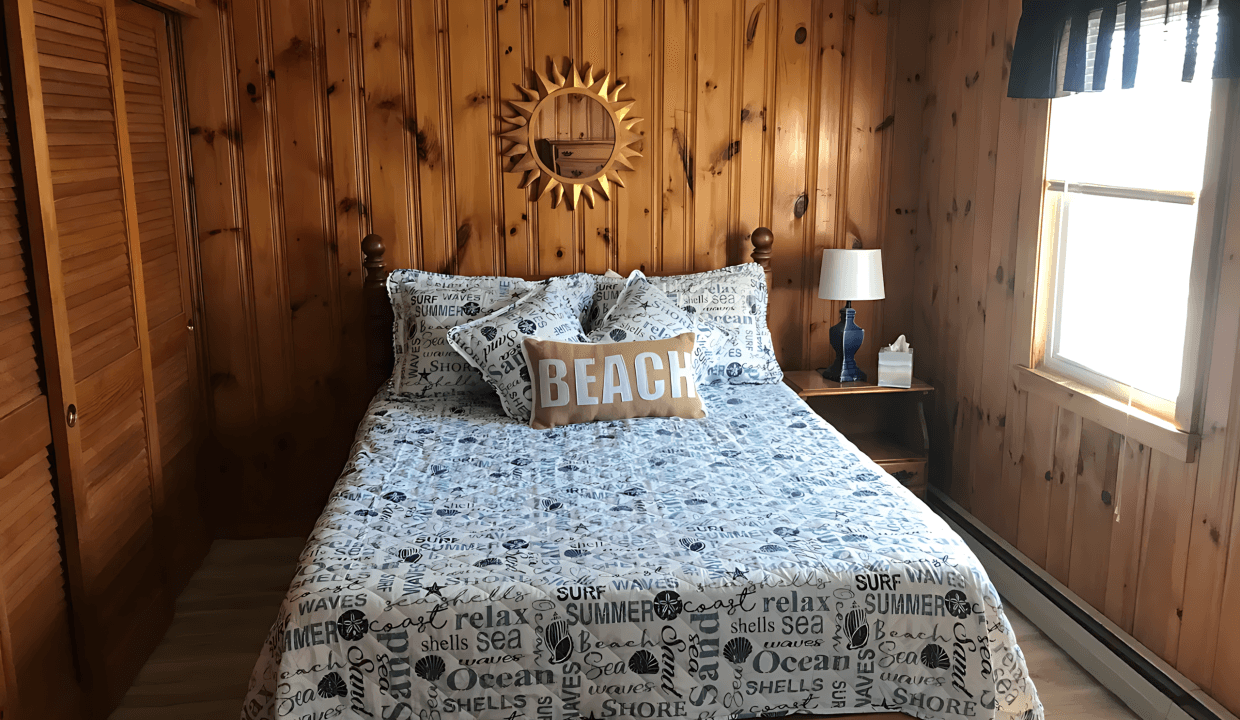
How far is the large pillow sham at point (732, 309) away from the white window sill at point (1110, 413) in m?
0.84

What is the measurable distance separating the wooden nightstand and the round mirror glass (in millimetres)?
1091

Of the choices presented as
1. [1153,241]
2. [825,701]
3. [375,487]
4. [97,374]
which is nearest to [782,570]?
[825,701]

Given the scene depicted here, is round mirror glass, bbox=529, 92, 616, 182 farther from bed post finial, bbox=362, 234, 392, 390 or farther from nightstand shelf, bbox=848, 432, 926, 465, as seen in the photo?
nightstand shelf, bbox=848, 432, 926, 465

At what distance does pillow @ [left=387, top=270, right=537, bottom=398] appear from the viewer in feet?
10.3

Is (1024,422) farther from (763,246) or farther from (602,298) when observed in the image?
(602,298)

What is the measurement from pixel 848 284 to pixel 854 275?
38 millimetres

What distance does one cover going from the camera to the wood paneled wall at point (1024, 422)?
2.26m

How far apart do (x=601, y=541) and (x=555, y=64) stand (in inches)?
78.9

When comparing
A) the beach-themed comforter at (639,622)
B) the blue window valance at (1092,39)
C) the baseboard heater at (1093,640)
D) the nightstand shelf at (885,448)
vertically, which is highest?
the blue window valance at (1092,39)

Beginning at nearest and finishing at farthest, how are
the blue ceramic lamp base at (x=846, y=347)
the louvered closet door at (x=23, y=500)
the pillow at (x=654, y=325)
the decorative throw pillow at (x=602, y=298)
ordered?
1. the louvered closet door at (x=23, y=500)
2. the pillow at (x=654, y=325)
3. the decorative throw pillow at (x=602, y=298)
4. the blue ceramic lamp base at (x=846, y=347)

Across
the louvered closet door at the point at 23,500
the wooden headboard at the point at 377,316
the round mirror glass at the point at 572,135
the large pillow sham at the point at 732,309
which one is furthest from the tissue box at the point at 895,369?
the louvered closet door at the point at 23,500

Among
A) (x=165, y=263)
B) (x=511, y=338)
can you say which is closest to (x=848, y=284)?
(x=511, y=338)

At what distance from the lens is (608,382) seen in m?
2.88

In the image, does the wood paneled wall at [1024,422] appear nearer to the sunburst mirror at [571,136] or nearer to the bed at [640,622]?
the bed at [640,622]
